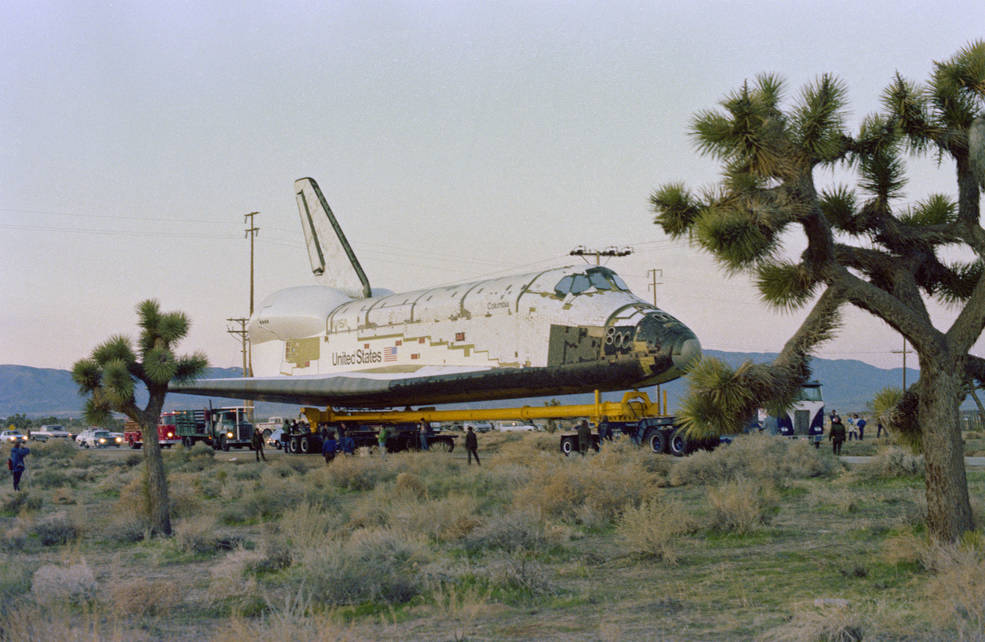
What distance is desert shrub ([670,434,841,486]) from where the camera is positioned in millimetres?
20375

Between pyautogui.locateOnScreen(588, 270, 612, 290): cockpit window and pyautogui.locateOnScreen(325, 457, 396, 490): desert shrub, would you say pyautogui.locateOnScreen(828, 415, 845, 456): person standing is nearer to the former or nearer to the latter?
pyautogui.locateOnScreen(588, 270, 612, 290): cockpit window

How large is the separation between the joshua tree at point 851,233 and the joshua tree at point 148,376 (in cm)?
933

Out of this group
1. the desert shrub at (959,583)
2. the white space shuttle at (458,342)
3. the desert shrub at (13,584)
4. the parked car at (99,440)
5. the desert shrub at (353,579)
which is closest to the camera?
the desert shrub at (959,583)

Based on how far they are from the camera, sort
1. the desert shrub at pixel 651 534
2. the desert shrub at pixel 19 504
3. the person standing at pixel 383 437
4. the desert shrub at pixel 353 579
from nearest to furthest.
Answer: the desert shrub at pixel 353 579 → the desert shrub at pixel 651 534 → the desert shrub at pixel 19 504 → the person standing at pixel 383 437

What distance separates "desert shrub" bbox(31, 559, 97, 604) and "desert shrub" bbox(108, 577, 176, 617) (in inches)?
12.3

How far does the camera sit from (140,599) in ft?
28.7

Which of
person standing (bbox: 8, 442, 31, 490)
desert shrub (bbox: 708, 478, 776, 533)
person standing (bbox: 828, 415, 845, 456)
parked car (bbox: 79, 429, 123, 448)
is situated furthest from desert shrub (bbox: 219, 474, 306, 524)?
parked car (bbox: 79, 429, 123, 448)

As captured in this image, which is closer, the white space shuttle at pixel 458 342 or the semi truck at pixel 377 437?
the white space shuttle at pixel 458 342

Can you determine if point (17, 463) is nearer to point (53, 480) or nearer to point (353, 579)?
point (53, 480)

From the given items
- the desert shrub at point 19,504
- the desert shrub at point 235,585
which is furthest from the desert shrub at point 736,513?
the desert shrub at point 19,504

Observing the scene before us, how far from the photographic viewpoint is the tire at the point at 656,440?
83.9 ft

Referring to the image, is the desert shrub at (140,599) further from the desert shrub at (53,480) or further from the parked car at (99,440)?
the parked car at (99,440)

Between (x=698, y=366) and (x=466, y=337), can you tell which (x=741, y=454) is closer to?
(x=466, y=337)

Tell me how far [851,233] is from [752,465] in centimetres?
1080
